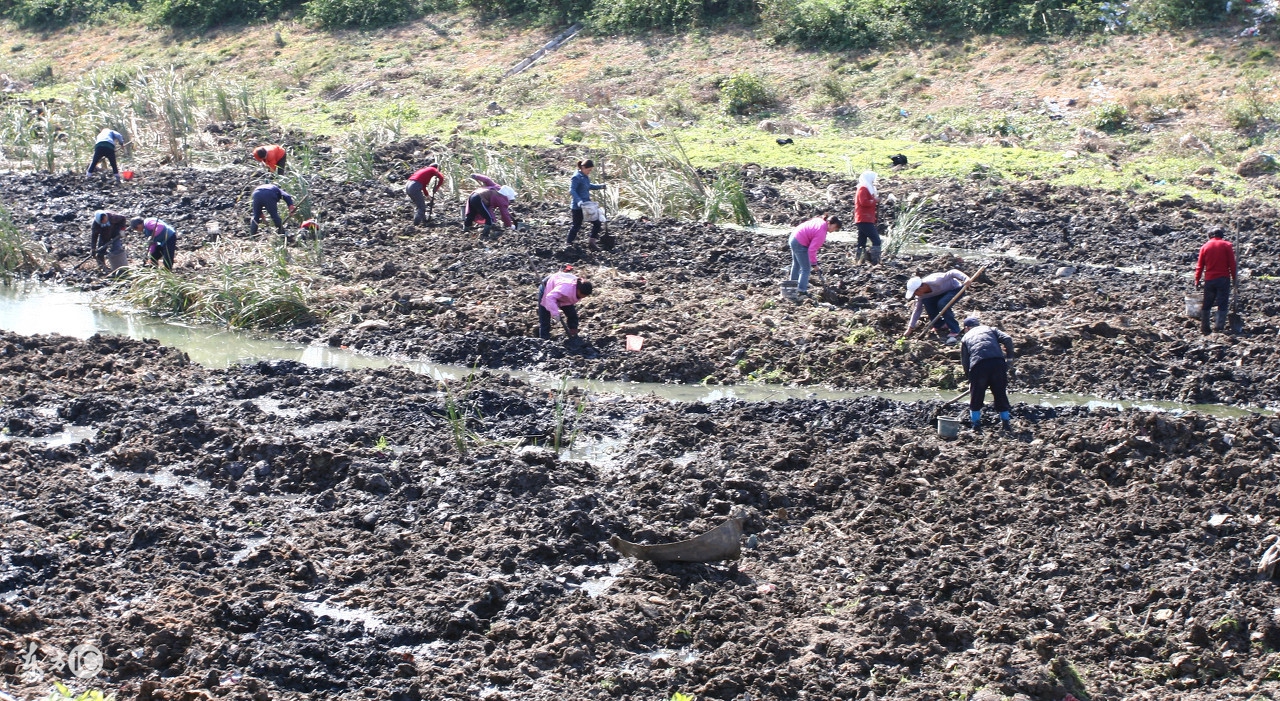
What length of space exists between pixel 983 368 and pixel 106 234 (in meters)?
10.7

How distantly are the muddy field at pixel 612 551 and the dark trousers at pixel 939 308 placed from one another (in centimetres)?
170

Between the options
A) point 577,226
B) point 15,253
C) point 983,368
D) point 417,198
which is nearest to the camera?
point 983,368

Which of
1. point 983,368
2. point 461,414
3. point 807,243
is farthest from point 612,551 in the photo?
point 807,243

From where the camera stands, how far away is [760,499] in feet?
27.6

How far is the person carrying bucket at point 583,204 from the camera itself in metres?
14.3

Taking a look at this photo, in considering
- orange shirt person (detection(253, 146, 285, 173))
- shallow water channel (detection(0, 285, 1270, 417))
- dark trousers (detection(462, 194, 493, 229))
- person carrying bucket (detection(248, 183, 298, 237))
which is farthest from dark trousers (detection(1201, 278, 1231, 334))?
orange shirt person (detection(253, 146, 285, 173))

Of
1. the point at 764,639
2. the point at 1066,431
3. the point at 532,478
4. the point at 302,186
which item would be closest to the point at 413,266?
the point at 302,186

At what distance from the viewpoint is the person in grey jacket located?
9625mm

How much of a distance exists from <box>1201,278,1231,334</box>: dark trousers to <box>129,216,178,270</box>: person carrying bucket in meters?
11.0

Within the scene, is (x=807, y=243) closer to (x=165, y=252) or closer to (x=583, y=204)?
(x=583, y=204)

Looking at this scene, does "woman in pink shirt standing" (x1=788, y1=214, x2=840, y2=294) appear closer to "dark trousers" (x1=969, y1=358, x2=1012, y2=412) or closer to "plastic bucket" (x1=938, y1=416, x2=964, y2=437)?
"dark trousers" (x1=969, y1=358, x2=1012, y2=412)

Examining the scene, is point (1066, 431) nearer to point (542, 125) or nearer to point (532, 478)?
point (532, 478)

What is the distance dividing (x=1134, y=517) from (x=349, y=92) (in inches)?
951

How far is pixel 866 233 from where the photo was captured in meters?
14.5
